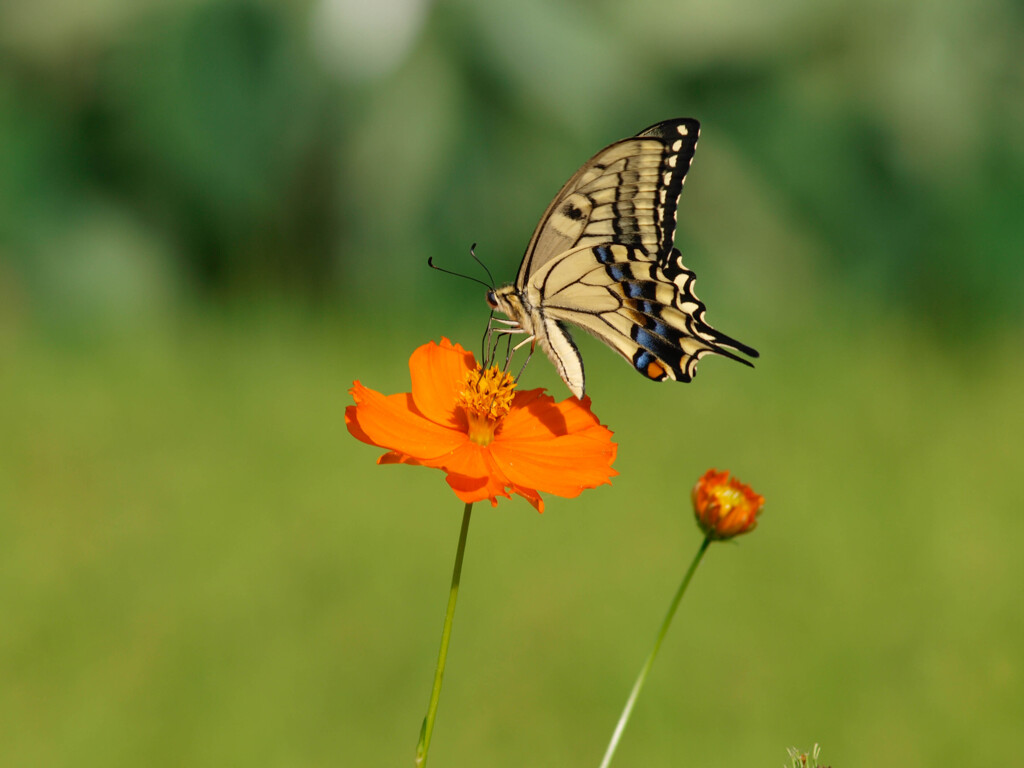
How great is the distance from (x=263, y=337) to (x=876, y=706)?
8.60 feet

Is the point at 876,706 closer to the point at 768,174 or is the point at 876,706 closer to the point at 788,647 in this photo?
the point at 788,647

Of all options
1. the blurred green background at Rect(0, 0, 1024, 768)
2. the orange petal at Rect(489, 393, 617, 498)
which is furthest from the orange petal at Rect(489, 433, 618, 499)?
the blurred green background at Rect(0, 0, 1024, 768)

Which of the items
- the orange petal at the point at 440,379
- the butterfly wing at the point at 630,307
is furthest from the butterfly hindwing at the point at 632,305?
the orange petal at the point at 440,379

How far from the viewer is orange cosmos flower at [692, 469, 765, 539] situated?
116 cm

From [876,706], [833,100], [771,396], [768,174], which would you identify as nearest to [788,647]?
[876,706]

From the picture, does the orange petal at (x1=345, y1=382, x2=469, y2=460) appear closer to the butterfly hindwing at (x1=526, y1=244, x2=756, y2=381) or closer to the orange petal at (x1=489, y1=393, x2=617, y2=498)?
the orange petal at (x1=489, y1=393, x2=617, y2=498)

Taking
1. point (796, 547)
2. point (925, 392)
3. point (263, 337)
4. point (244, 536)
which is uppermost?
point (925, 392)

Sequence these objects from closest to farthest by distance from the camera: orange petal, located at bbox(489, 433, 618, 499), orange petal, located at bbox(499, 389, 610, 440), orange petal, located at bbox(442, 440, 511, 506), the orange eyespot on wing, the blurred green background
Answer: orange petal, located at bbox(442, 440, 511, 506)
orange petal, located at bbox(489, 433, 618, 499)
orange petal, located at bbox(499, 389, 610, 440)
the orange eyespot on wing
the blurred green background

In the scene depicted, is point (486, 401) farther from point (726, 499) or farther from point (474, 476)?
point (726, 499)

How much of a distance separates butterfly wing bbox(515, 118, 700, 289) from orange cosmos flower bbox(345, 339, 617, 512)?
0.74 ft

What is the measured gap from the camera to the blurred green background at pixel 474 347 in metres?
2.56

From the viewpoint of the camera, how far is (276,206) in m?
4.19

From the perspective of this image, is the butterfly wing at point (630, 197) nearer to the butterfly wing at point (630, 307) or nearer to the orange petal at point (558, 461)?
the butterfly wing at point (630, 307)

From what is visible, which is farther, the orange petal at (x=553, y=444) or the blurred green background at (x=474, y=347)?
the blurred green background at (x=474, y=347)
